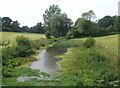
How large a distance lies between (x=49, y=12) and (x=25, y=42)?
32.4 meters

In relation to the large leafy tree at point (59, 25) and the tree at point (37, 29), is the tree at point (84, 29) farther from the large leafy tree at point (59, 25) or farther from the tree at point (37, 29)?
the tree at point (37, 29)

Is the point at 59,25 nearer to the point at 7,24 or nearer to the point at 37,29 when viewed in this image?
the point at 7,24

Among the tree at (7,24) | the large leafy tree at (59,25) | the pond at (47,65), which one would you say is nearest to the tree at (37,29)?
the tree at (7,24)

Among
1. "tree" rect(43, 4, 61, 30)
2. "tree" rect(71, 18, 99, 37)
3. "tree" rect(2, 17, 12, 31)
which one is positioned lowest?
"tree" rect(71, 18, 99, 37)

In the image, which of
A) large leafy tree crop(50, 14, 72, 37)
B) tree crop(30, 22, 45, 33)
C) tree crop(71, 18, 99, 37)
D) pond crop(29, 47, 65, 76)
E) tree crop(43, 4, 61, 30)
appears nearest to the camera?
pond crop(29, 47, 65, 76)

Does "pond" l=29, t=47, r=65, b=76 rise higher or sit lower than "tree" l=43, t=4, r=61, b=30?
lower

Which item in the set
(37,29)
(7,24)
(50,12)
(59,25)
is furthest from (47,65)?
(37,29)

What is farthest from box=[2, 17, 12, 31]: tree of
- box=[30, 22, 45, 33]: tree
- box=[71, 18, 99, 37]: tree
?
box=[71, 18, 99, 37]: tree

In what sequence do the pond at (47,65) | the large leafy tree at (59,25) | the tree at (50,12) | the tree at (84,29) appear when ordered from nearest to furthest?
the pond at (47,65)
the tree at (84,29)
the large leafy tree at (59,25)
the tree at (50,12)

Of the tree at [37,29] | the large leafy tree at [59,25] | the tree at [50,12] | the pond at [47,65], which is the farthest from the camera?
the tree at [37,29]

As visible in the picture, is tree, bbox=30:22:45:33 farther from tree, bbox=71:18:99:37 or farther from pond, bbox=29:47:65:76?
pond, bbox=29:47:65:76

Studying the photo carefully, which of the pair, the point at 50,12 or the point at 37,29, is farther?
the point at 37,29

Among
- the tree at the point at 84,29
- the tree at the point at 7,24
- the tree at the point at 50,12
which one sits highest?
the tree at the point at 50,12

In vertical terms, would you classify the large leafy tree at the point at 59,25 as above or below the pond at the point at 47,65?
above
